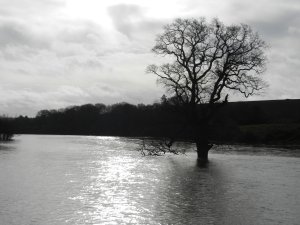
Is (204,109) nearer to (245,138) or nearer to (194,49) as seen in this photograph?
(194,49)

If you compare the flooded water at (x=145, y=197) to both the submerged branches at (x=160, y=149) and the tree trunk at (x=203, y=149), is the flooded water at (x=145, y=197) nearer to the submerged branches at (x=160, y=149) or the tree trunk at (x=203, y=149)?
the tree trunk at (x=203, y=149)

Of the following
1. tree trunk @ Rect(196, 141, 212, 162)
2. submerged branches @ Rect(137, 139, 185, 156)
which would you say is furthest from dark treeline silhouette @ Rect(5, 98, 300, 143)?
tree trunk @ Rect(196, 141, 212, 162)

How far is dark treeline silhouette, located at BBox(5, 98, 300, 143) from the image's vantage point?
78.7 m

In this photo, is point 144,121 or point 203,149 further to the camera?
point 144,121

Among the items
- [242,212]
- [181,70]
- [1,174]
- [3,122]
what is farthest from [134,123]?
[242,212]

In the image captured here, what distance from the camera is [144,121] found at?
447 feet

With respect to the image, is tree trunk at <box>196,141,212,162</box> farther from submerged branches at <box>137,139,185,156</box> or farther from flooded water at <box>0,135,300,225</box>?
flooded water at <box>0,135,300,225</box>

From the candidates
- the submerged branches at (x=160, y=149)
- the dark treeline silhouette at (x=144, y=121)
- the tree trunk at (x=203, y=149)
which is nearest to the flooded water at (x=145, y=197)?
the tree trunk at (x=203, y=149)

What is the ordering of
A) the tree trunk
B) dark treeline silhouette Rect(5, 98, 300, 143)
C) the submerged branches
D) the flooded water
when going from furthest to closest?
dark treeline silhouette Rect(5, 98, 300, 143) → the submerged branches → the tree trunk → the flooded water

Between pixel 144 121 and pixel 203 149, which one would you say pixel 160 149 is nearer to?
pixel 203 149

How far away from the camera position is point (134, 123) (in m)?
147

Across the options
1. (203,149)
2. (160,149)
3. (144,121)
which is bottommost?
(160,149)

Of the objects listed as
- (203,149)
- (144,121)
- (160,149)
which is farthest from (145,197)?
(144,121)

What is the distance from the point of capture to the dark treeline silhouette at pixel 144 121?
258ft
